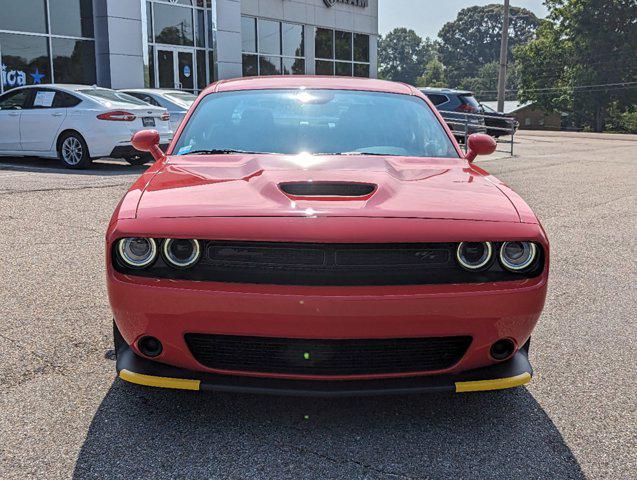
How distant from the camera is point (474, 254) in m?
2.77

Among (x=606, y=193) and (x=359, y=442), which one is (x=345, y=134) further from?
(x=606, y=193)

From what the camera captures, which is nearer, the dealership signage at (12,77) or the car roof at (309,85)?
the car roof at (309,85)

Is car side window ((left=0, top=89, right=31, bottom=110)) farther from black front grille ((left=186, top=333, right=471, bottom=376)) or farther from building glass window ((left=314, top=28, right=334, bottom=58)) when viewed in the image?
building glass window ((left=314, top=28, right=334, bottom=58))

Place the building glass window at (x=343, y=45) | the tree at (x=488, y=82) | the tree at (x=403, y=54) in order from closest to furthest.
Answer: the building glass window at (x=343, y=45), the tree at (x=488, y=82), the tree at (x=403, y=54)

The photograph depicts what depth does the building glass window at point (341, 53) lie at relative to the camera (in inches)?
1192

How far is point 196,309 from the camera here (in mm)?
2629

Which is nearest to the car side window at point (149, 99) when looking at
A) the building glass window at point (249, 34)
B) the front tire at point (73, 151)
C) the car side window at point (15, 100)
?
the car side window at point (15, 100)

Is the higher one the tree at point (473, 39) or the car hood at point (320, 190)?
the tree at point (473, 39)

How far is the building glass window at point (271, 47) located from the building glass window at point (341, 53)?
1173 millimetres

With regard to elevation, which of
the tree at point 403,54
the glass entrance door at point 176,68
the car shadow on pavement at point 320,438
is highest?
the tree at point 403,54

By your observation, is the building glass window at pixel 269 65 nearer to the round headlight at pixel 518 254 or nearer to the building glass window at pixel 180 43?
the building glass window at pixel 180 43

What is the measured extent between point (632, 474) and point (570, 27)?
69.5m

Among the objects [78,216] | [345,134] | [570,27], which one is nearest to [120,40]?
[78,216]

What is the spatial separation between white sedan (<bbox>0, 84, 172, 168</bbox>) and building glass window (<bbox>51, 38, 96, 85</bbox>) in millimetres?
8044
